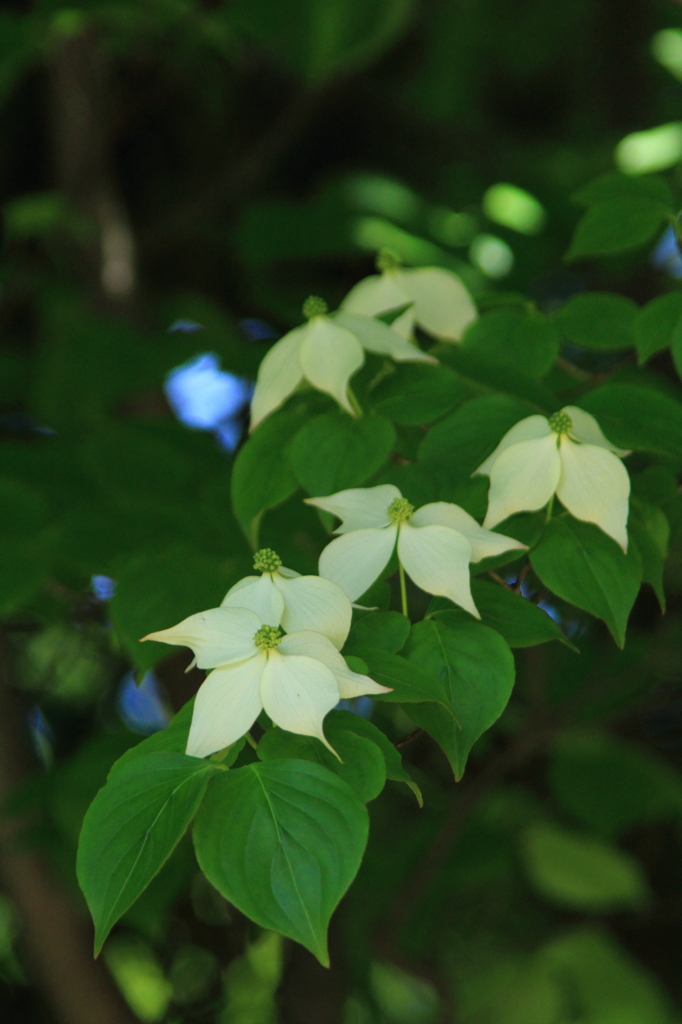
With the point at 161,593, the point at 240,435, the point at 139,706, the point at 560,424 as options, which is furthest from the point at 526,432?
the point at 139,706

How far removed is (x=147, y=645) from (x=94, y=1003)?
1.85ft

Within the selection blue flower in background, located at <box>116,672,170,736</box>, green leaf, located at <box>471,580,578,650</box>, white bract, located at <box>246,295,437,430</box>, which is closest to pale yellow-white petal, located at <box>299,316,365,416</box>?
white bract, located at <box>246,295,437,430</box>

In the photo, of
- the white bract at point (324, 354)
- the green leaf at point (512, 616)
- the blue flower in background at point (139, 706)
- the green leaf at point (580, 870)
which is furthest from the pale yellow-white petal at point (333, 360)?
the green leaf at point (580, 870)

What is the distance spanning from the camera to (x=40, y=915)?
2.80ft

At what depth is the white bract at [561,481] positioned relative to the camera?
1.03 ft

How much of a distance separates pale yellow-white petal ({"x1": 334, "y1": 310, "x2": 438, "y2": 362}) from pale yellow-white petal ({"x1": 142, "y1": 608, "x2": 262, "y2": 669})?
0.54 feet

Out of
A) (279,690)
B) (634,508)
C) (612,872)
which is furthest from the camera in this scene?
(612,872)

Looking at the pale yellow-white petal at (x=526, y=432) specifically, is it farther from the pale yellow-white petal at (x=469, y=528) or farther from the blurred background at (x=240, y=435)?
the blurred background at (x=240, y=435)

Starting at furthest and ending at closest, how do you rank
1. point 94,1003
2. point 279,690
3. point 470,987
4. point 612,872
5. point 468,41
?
point 468,41
point 470,987
point 612,872
point 94,1003
point 279,690

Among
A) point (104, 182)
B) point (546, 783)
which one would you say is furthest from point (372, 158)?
point (546, 783)

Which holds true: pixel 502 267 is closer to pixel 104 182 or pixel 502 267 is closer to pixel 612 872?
pixel 104 182

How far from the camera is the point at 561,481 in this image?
32 centimetres

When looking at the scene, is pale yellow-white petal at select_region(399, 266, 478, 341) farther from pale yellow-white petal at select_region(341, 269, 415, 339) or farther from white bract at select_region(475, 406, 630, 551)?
white bract at select_region(475, 406, 630, 551)

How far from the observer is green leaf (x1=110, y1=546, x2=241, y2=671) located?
45 centimetres
